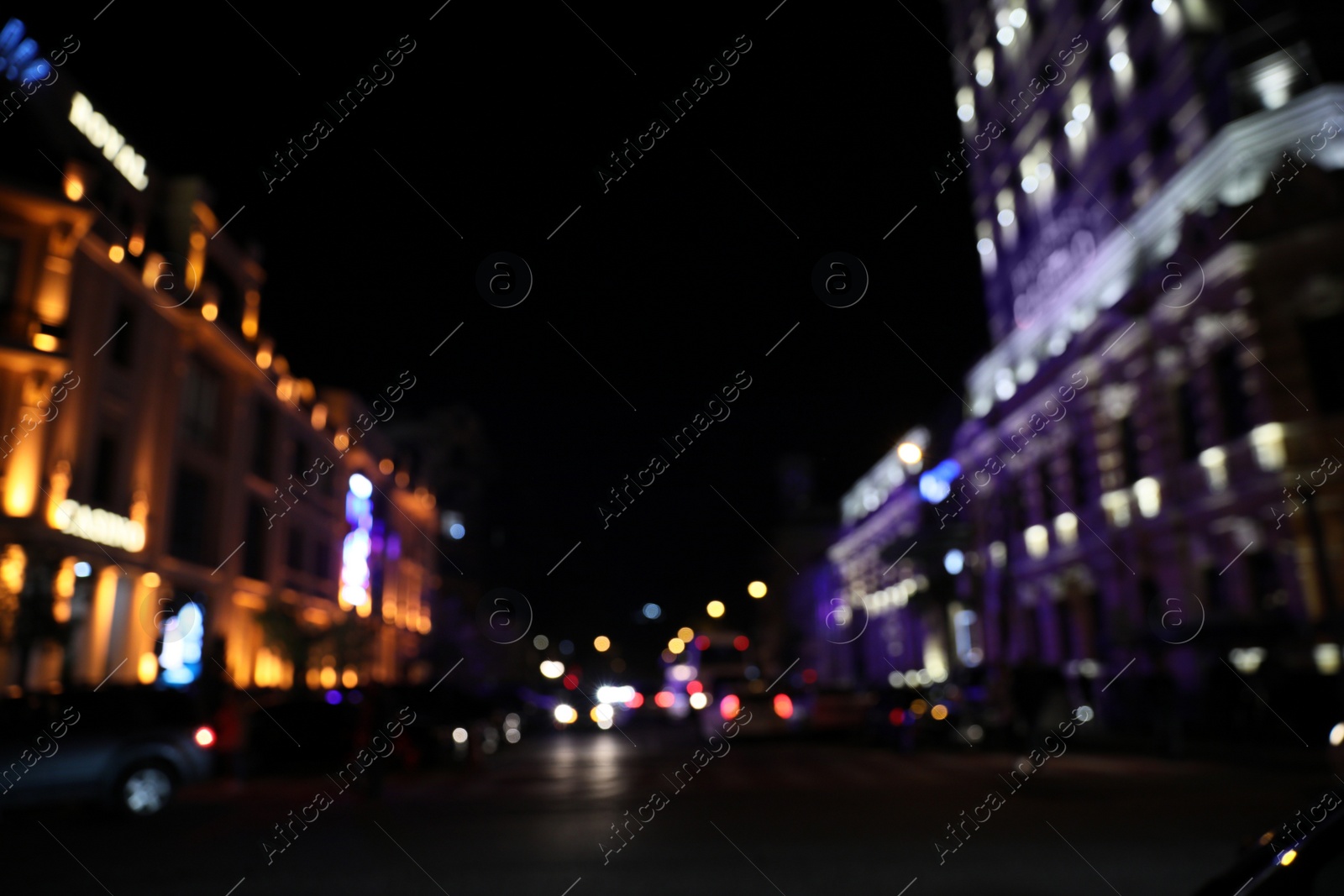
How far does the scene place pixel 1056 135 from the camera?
38.1 meters

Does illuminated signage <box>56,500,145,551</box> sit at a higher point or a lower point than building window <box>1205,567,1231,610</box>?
higher

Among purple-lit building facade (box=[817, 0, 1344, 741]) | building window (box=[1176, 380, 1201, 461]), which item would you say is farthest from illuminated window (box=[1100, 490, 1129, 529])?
building window (box=[1176, 380, 1201, 461])

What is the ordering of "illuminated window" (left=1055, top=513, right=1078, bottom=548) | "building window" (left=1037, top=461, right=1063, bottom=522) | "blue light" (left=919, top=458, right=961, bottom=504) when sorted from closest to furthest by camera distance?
1. "illuminated window" (left=1055, top=513, right=1078, bottom=548)
2. "building window" (left=1037, top=461, right=1063, bottom=522)
3. "blue light" (left=919, top=458, right=961, bottom=504)

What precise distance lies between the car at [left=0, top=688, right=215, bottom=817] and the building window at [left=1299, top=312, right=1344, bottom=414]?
917 inches

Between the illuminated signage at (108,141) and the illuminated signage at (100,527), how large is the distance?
987 cm

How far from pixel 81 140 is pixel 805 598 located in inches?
3004

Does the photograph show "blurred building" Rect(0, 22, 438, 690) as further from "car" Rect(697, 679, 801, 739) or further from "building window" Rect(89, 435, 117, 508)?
"car" Rect(697, 679, 801, 739)

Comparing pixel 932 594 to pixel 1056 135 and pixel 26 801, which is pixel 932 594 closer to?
pixel 1056 135

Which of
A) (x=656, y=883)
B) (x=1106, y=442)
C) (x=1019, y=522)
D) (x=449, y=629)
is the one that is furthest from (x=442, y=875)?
(x=449, y=629)

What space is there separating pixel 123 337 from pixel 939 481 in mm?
33623

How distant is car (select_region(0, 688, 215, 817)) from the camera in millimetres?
12672

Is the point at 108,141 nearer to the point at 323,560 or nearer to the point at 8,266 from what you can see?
the point at 8,266

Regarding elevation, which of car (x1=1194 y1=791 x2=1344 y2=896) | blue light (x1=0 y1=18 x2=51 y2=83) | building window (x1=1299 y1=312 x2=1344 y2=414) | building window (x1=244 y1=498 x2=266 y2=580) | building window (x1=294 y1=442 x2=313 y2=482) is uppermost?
building window (x1=294 y1=442 x2=313 y2=482)

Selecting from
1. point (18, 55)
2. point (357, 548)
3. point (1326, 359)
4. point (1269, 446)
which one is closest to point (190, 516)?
point (18, 55)
